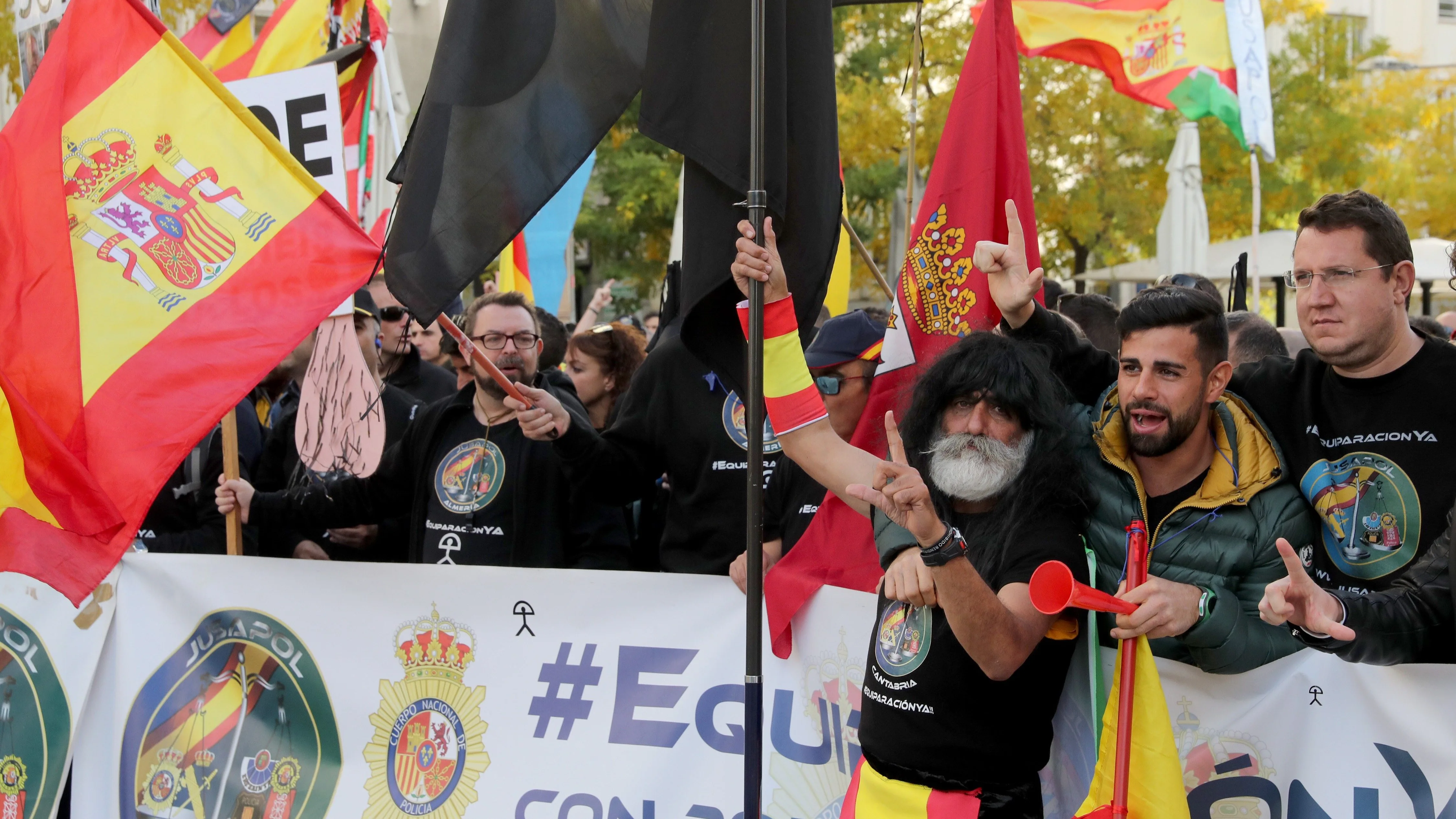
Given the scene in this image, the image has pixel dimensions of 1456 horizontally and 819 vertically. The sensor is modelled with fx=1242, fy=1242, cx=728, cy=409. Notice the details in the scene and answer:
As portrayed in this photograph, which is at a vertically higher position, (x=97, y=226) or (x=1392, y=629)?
(x=97, y=226)

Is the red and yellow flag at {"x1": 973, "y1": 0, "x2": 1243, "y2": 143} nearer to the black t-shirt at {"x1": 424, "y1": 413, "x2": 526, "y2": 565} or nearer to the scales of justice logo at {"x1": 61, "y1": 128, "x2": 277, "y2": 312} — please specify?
the black t-shirt at {"x1": 424, "y1": 413, "x2": 526, "y2": 565}

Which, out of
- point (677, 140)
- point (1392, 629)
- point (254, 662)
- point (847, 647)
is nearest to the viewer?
point (1392, 629)

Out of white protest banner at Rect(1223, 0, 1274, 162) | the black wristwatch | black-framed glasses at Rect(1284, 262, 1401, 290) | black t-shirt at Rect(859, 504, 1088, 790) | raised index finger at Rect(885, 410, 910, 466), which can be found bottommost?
black t-shirt at Rect(859, 504, 1088, 790)

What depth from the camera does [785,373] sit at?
3174 millimetres

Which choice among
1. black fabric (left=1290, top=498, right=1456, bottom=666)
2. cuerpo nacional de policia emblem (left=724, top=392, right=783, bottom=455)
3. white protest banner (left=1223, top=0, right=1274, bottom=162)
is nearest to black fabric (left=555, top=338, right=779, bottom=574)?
cuerpo nacional de policia emblem (left=724, top=392, right=783, bottom=455)

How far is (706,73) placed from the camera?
3.27 m

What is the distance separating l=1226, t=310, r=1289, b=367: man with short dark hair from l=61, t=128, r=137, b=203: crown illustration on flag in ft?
12.8

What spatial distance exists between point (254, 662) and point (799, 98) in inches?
102

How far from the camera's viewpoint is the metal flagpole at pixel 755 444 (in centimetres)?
305

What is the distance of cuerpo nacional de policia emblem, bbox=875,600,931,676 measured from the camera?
2.81m

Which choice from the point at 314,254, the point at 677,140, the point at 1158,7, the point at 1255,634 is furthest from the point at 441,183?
the point at 1158,7

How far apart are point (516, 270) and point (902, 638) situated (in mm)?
5635

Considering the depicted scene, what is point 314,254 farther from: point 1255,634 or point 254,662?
point 1255,634

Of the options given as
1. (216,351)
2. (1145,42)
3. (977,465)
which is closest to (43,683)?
(216,351)
